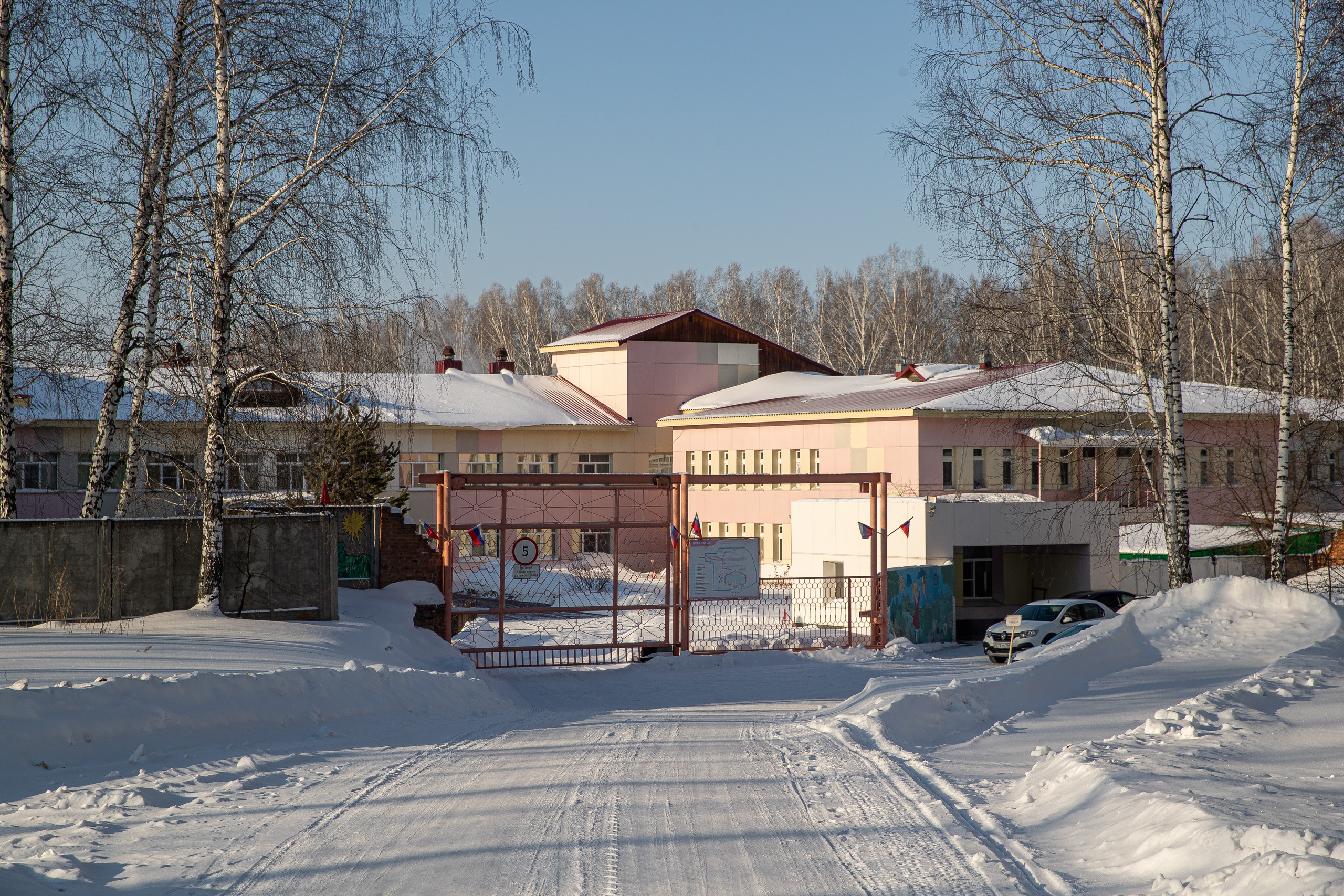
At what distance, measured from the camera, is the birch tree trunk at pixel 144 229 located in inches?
546

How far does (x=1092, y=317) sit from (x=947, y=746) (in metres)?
10.3

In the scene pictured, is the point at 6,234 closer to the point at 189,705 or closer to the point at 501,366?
the point at 189,705

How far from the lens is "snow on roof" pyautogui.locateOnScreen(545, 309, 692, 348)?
A: 55125 mm

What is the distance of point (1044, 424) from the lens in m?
38.7

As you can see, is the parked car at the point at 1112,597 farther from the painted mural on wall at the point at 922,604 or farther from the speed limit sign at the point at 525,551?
the speed limit sign at the point at 525,551

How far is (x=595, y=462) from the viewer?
52.0 meters

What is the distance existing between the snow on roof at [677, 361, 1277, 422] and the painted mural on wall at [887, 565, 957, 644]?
5.81m

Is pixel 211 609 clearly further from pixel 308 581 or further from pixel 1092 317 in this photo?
pixel 1092 317

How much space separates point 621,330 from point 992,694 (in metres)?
47.0

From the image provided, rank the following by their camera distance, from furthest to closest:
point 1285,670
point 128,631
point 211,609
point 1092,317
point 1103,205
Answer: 1. point 1092,317
2. point 1103,205
3. point 211,609
4. point 128,631
5. point 1285,670

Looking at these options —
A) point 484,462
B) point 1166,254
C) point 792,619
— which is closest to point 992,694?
point 1166,254

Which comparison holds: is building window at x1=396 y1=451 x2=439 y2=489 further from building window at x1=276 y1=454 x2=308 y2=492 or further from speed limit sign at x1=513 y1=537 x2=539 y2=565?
building window at x1=276 y1=454 x2=308 y2=492

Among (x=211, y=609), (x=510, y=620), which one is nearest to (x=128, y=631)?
(x=211, y=609)

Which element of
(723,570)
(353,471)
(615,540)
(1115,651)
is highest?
(353,471)
